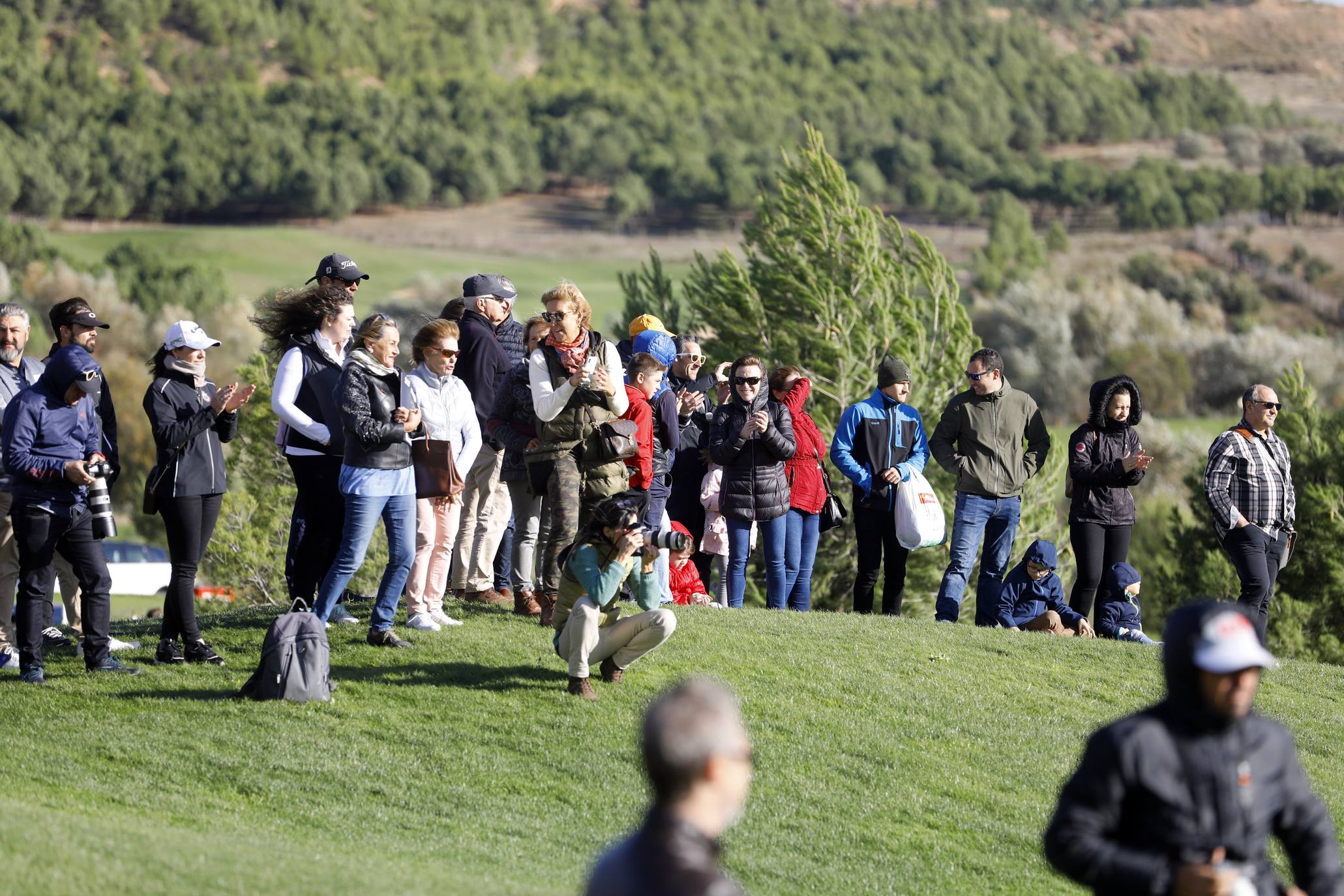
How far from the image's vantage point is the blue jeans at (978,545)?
13.0 metres

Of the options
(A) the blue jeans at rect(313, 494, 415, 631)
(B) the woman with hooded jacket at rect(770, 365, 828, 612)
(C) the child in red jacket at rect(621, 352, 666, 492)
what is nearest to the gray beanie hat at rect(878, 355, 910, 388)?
(B) the woman with hooded jacket at rect(770, 365, 828, 612)

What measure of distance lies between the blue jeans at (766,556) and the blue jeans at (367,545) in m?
3.71

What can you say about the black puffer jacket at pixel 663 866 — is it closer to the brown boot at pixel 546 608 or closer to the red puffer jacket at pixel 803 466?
the brown boot at pixel 546 608

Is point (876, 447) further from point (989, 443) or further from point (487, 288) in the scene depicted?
point (487, 288)

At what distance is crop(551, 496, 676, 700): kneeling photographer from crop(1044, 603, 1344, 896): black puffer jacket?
15.4 ft

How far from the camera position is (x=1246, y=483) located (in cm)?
1236

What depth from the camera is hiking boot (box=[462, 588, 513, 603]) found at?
472 inches

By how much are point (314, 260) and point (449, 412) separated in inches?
5173

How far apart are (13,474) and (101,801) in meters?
2.50

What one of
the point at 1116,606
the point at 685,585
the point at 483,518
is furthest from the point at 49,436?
the point at 1116,606

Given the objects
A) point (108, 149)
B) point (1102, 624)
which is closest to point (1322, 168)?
point (108, 149)

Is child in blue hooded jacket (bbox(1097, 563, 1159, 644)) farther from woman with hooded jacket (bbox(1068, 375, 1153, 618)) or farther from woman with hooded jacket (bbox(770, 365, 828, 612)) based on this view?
woman with hooded jacket (bbox(770, 365, 828, 612))

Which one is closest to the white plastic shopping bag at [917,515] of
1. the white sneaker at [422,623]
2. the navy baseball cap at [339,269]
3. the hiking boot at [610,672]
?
the hiking boot at [610,672]

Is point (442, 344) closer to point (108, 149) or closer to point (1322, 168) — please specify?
point (108, 149)
